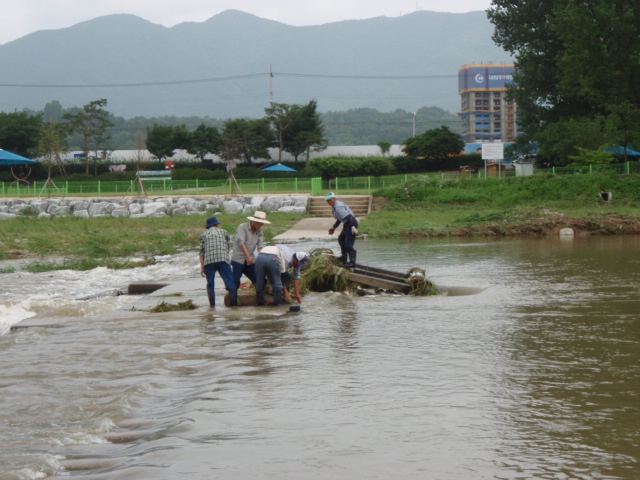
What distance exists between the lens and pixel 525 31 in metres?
49.6

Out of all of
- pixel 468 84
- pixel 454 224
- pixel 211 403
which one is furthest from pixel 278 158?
pixel 468 84

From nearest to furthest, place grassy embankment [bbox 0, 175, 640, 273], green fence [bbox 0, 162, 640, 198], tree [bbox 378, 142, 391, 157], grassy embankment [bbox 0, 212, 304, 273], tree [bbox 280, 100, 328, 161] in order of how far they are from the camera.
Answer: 1. grassy embankment [bbox 0, 212, 304, 273]
2. grassy embankment [bbox 0, 175, 640, 273]
3. green fence [bbox 0, 162, 640, 198]
4. tree [bbox 280, 100, 328, 161]
5. tree [bbox 378, 142, 391, 157]

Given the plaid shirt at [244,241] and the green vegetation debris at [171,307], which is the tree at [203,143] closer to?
the green vegetation debris at [171,307]

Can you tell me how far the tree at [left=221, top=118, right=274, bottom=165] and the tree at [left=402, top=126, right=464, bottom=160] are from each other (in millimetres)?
14243

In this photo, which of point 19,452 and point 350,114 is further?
point 350,114

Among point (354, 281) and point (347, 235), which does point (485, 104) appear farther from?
point (354, 281)

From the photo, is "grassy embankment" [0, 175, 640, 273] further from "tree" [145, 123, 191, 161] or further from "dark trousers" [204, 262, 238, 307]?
"tree" [145, 123, 191, 161]

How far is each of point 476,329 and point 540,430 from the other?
13.4 ft

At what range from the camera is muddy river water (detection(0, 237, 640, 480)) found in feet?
16.8

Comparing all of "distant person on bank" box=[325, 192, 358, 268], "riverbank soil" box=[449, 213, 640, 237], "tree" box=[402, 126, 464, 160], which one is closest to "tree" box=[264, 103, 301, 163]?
"tree" box=[402, 126, 464, 160]

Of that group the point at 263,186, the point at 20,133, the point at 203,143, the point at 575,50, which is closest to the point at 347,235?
the point at 575,50

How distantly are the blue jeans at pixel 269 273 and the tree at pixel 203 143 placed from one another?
60713 millimetres

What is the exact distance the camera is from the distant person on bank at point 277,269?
11.2 m

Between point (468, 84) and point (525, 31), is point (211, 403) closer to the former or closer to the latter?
point (525, 31)
